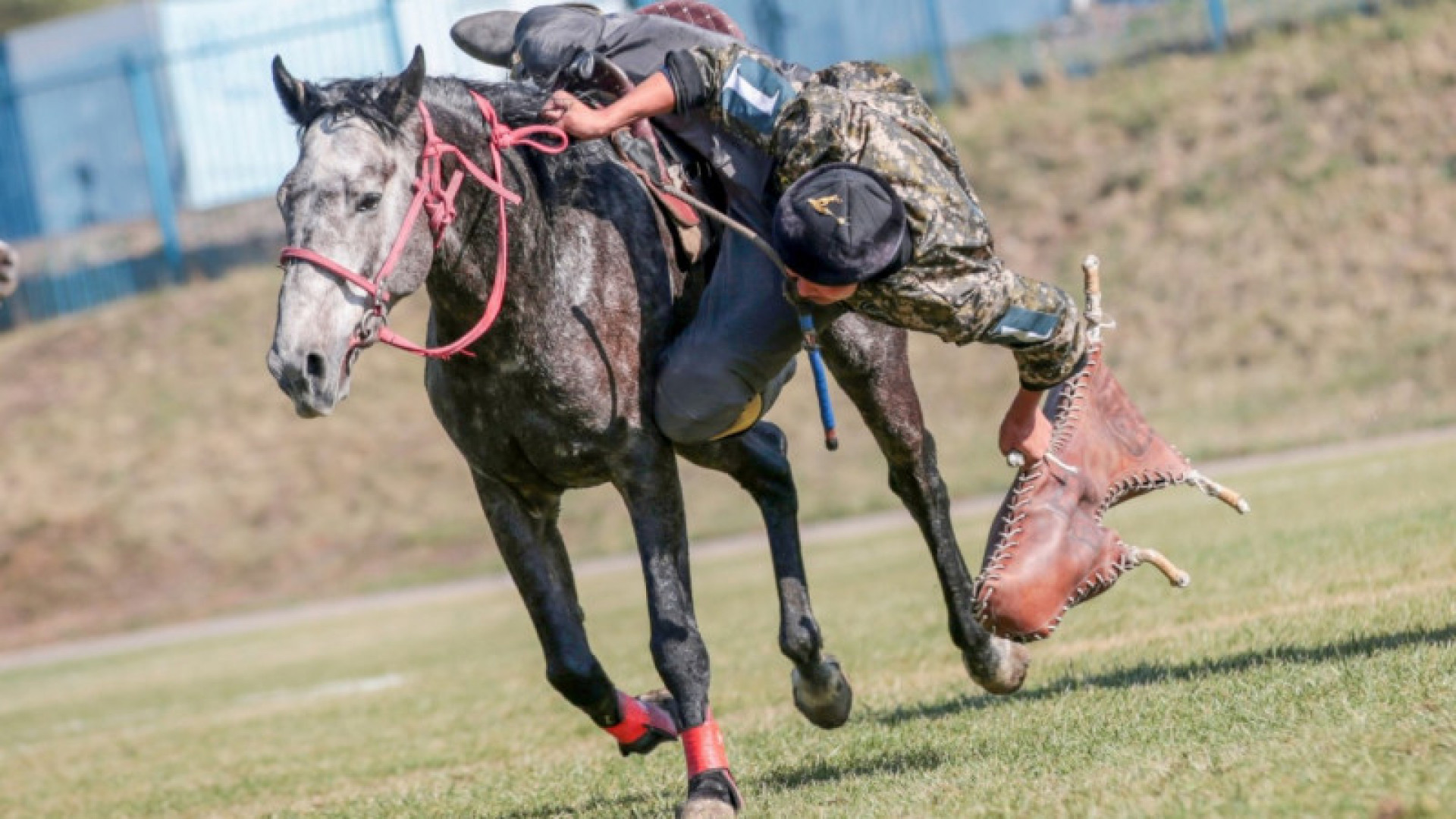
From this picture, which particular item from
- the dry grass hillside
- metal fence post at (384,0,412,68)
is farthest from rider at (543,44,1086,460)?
metal fence post at (384,0,412,68)

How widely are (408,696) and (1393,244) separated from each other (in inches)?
585

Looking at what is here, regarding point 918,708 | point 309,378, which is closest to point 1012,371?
point 918,708

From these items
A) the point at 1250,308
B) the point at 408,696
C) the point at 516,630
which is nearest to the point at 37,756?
the point at 408,696

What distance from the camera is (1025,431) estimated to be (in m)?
5.80

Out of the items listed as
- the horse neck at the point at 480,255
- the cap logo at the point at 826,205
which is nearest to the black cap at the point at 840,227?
the cap logo at the point at 826,205

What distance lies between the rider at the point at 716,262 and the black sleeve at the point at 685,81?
0.07 metres

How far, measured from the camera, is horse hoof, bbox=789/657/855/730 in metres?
6.29

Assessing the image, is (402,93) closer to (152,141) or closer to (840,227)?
(840,227)

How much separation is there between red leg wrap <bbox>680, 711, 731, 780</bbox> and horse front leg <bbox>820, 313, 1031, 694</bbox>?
1.55 m

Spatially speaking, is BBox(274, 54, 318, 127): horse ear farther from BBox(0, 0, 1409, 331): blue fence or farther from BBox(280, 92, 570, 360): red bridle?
BBox(0, 0, 1409, 331): blue fence

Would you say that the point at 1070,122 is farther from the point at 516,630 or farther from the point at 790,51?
the point at 516,630

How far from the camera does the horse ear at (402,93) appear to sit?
507cm

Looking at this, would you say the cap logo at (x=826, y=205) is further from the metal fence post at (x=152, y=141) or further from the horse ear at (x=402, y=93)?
the metal fence post at (x=152, y=141)

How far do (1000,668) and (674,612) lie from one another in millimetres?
1713
